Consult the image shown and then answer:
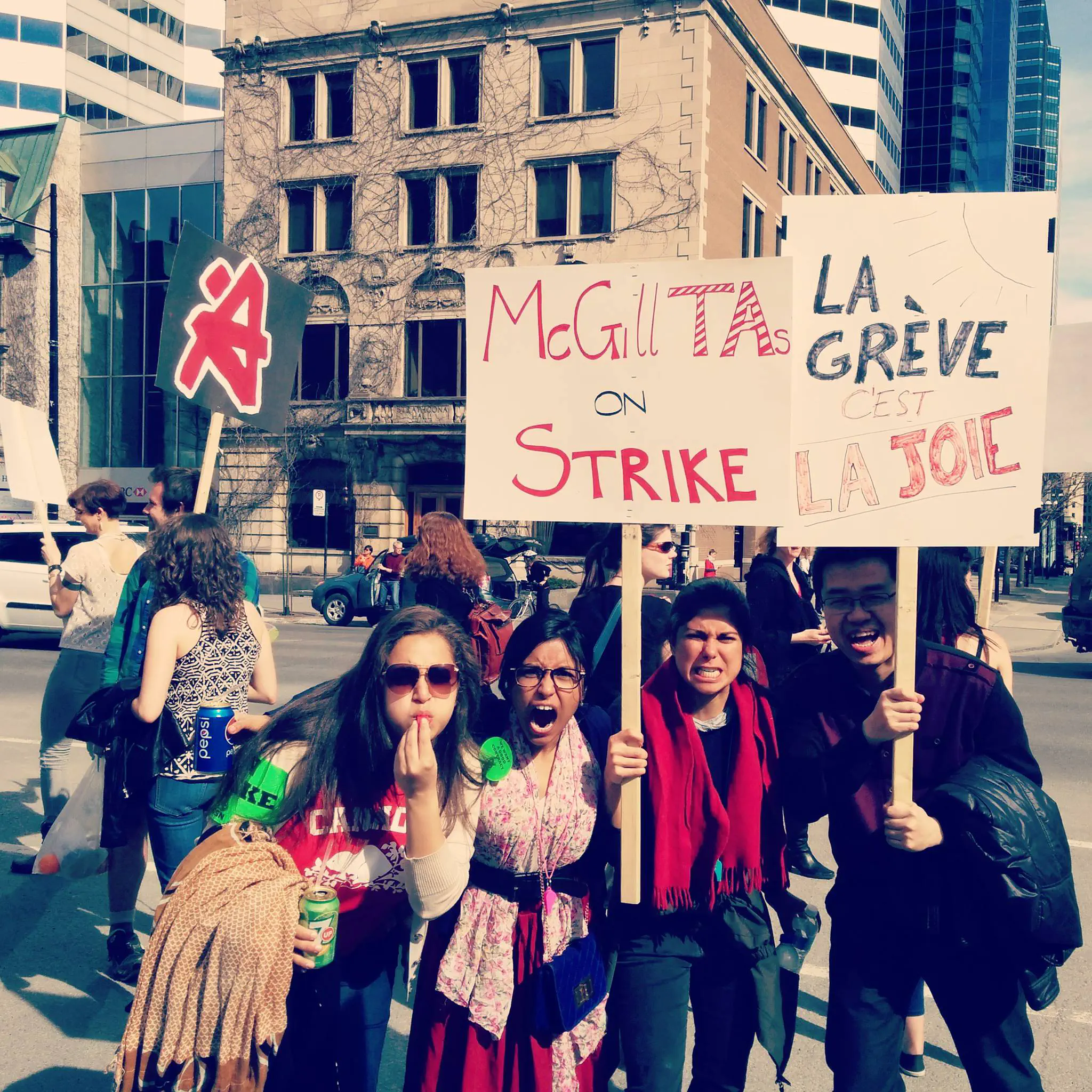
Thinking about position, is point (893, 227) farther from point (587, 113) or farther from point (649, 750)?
point (587, 113)

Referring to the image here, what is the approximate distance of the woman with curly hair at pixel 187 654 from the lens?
3.71 meters

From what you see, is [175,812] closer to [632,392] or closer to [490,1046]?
[490,1046]

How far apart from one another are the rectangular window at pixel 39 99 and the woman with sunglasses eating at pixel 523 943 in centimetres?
5902

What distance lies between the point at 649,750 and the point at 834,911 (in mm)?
624

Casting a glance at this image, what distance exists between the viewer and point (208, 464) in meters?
4.01

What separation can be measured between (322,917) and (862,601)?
1.55 meters

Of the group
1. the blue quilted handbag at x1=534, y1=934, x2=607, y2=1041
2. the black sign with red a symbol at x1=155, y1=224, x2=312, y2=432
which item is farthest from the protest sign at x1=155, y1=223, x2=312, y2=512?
the blue quilted handbag at x1=534, y1=934, x2=607, y2=1041

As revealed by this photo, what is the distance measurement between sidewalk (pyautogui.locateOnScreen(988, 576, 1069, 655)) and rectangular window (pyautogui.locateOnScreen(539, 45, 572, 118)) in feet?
56.1

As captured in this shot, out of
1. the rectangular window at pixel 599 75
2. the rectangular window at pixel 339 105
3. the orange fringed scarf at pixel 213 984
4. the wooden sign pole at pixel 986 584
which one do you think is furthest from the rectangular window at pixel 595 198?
the orange fringed scarf at pixel 213 984

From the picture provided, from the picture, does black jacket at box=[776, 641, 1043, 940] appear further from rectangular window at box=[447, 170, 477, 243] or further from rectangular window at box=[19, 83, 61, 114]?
rectangular window at box=[19, 83, 61, 114]

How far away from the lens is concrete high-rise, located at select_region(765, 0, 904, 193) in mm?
53875

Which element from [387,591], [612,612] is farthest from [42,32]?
[612,612]

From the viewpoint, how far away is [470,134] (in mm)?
29016

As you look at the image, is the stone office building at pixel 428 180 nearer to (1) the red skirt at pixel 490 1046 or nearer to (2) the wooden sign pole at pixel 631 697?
(2) the wooden sign pole at pixel 631 697
